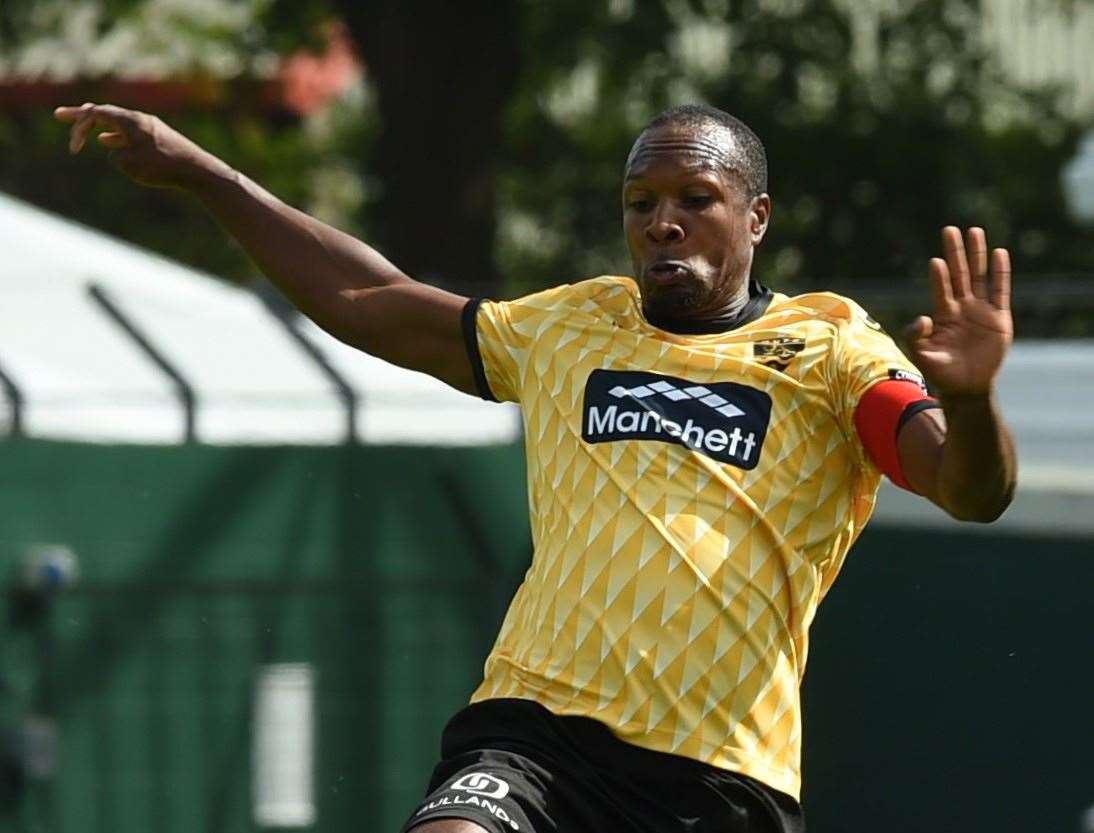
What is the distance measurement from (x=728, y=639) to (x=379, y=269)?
117 centimetres

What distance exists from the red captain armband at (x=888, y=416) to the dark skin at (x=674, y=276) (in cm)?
4

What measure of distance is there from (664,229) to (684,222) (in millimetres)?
55

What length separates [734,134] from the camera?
15.3 ft

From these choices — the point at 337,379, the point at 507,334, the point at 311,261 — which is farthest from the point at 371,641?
the point at 507,334

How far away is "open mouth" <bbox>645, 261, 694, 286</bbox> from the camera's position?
4492mm

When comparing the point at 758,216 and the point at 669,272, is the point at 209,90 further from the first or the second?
the point at 669,272

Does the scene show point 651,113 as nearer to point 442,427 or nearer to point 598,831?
point 442,427

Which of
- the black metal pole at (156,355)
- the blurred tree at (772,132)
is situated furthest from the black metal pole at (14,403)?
the blurred tree at (772,132)

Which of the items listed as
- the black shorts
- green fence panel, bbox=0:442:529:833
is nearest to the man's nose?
the black shorts

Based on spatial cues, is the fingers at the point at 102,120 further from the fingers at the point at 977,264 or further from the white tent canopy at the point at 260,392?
the white tent canopy at the point at 260,392

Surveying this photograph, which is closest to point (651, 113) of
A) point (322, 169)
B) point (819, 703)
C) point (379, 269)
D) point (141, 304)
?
point (322, 169)

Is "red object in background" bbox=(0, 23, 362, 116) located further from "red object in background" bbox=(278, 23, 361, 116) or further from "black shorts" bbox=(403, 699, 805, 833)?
"black shorts" bbox=(403, 699, 805, 833)

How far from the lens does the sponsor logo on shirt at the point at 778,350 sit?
4.48 m

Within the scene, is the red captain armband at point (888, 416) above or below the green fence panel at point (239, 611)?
above
